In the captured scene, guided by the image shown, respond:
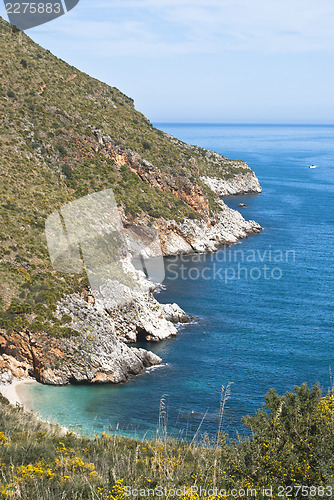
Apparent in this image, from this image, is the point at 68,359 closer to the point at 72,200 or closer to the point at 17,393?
the point at 17,393

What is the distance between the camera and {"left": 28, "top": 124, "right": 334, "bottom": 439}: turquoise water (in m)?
30.5

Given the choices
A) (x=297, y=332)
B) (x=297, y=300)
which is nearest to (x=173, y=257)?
(x=297, y=300)

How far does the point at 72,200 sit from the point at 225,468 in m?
48.2

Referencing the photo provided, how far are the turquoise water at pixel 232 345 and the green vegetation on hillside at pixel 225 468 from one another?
1226cm

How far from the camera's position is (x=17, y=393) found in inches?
1201

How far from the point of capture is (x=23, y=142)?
198 ft

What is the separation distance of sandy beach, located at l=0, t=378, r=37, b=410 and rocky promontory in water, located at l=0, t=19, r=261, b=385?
0.60 m

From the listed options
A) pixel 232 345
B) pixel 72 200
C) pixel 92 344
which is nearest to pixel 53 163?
pixel 72 200

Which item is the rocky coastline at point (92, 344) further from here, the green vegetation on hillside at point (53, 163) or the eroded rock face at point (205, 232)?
the eroded rock face at point (205, 232)

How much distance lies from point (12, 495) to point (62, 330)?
26.2 meters

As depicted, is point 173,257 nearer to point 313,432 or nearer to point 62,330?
point 62,330

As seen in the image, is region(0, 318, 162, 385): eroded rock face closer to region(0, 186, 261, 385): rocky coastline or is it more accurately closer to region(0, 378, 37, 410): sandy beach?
region(0, 186, 261, 385): rocky coastline

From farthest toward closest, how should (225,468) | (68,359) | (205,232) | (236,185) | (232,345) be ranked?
(236,185)
(205,232)
(232,345)
(68,359)
(225,468)

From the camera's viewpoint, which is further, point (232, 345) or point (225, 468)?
point (232, 345)
